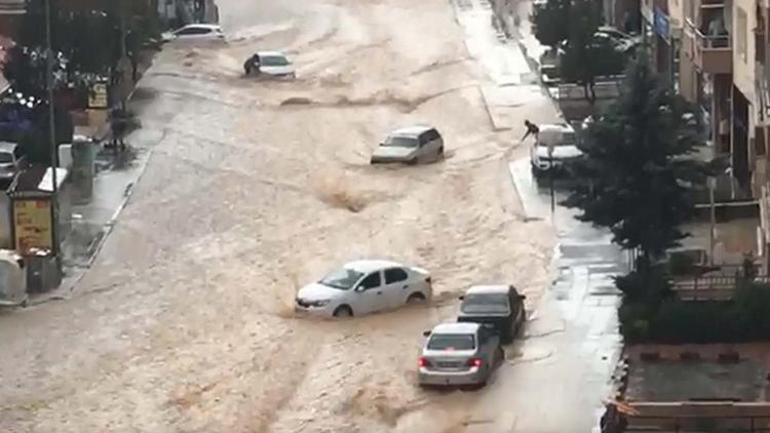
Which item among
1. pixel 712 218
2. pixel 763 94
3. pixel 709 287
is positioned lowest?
pixel 709 287

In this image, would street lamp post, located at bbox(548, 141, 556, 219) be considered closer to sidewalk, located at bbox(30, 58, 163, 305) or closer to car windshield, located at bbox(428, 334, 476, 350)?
sidewalk, located at bbox(30, 58, 163, 305)

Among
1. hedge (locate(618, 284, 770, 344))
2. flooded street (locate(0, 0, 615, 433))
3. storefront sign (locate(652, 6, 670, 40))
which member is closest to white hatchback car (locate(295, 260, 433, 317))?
flooded street (locate(0, 0, 615, 433))

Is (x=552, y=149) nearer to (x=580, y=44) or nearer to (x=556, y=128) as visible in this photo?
(x=556, y=128)

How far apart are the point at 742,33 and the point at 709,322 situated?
12763mm

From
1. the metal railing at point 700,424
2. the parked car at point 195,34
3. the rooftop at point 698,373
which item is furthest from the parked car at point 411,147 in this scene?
the metal railing at point 700,424

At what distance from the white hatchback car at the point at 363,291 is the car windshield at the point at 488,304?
107 inches

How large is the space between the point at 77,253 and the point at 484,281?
8633mm

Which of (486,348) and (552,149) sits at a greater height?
(552,149)

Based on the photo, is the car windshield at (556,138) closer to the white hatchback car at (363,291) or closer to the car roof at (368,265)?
the car roof at (368,265)

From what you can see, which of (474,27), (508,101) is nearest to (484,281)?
(508,101)

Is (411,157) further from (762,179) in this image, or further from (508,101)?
(762,179)

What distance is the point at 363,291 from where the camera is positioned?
1471 inches

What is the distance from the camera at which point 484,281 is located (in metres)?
39.9

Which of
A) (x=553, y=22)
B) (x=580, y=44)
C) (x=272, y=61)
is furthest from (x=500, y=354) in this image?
(x=272, y=61)
